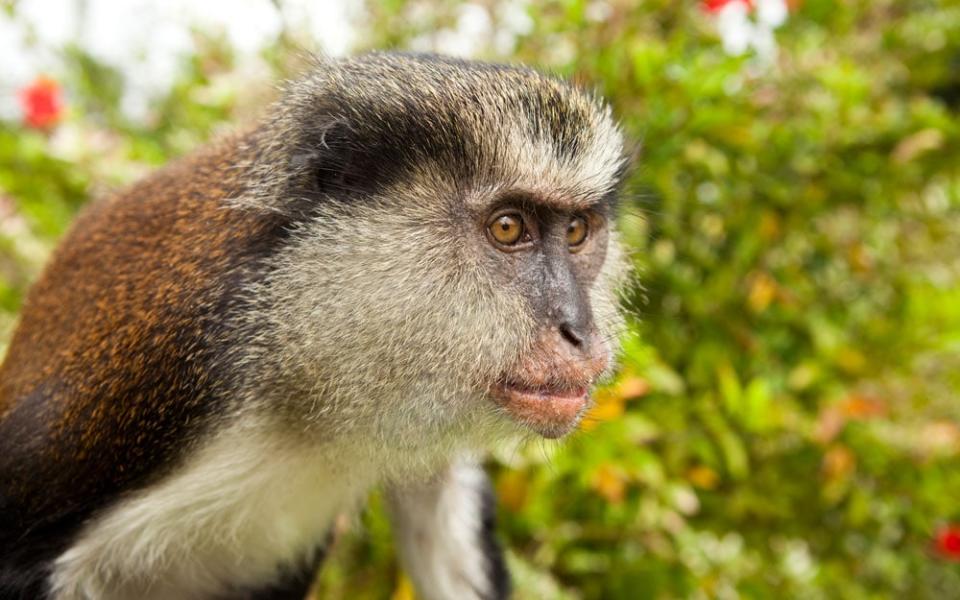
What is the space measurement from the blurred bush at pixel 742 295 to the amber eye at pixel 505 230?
1133 mm

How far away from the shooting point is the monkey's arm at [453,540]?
9.00ft

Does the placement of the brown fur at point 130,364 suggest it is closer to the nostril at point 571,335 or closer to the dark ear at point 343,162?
the dark ear at point 343,162

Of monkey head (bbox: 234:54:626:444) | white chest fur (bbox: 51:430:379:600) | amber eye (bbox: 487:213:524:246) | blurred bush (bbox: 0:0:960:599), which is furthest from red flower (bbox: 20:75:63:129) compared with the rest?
amber eye (bbox: 487:213:524:246)

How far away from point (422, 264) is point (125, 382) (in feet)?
2.50

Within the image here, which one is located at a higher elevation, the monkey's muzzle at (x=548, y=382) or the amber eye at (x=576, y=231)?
the amber eye at (x=576, y=231)

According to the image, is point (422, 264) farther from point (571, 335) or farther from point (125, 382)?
point (125, 382)

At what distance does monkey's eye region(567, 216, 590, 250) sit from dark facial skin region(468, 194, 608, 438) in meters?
0.06

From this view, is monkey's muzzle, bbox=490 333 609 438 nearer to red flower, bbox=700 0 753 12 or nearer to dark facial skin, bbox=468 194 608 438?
dark facial skin, bbox=468 194 608 438

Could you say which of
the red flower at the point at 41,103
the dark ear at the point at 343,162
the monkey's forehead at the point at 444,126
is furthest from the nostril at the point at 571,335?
the red flower at the point at 41,103

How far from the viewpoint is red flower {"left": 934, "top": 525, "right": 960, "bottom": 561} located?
3.66 metres

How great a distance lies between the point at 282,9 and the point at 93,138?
1.19 meters

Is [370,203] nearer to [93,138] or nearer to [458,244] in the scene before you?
[458,244]

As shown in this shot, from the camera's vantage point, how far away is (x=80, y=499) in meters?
1.97

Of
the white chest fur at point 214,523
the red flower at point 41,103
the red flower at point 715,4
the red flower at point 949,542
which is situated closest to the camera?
the white chest fur at point 214,523
